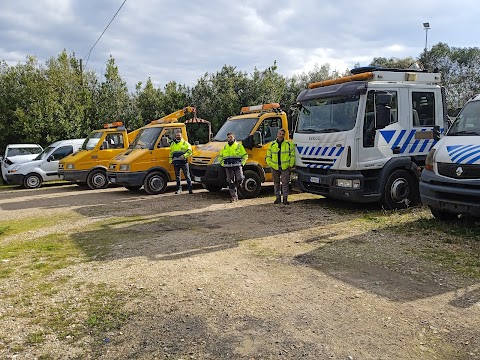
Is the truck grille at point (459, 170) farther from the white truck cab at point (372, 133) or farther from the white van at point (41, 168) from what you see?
the white van at point (41, 168)

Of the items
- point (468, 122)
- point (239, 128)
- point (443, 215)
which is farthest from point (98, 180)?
point (468, 122)

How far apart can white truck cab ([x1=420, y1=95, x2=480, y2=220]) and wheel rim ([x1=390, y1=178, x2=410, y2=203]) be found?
167cm

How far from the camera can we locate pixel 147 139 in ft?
43.4

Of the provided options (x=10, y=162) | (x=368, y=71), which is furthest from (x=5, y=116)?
(x=368, y=71)

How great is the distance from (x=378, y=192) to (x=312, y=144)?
66.4 inches

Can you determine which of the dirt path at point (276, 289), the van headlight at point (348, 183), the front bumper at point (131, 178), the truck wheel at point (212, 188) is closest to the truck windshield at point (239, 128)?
the truck wheel at point (212, 188)

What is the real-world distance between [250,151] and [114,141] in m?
6.16

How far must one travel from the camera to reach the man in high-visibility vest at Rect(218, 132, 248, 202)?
34.3 ft

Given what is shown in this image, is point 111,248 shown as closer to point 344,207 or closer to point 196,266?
point 196,266

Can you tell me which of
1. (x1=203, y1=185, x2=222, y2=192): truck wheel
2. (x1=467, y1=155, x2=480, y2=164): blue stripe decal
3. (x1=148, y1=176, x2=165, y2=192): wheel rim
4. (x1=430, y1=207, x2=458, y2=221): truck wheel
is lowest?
(x1=430, y1=207, x2=458, y2=221): truck wheel

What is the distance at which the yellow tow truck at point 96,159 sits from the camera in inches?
579

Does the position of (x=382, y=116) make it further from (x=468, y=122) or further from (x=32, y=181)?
(x=32, y=181)

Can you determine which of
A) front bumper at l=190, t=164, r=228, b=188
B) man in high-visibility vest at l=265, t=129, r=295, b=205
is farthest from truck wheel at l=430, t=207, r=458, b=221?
front bumper at l=190, t=164, r=228, b=188

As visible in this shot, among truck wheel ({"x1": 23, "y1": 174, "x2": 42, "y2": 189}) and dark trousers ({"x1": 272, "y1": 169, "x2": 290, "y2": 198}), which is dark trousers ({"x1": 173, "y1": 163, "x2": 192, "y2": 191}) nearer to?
dark trousers ({"x1": 272, "y1": 169, "x2": 290, "y2": 198})
